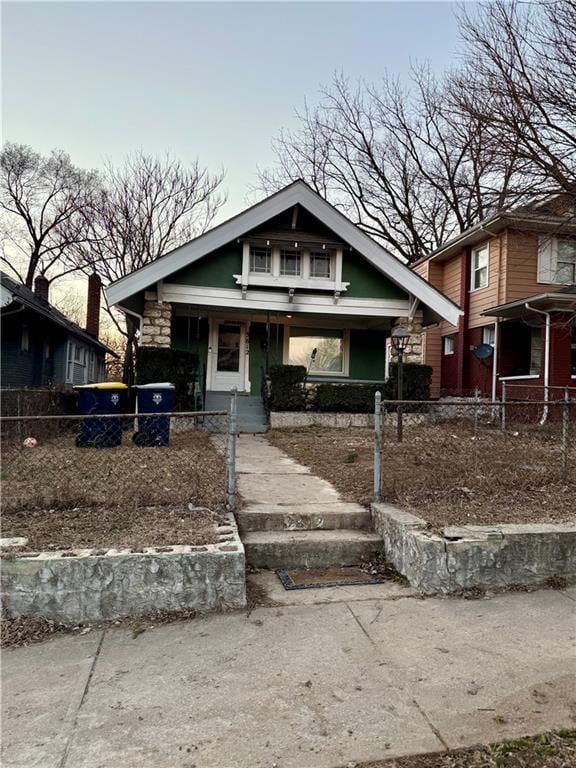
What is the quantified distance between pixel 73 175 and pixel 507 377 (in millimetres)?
21222

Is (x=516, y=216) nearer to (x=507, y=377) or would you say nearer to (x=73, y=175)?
(x=507, y=377)

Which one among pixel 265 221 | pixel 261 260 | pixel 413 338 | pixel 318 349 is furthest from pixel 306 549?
pixel 318 349

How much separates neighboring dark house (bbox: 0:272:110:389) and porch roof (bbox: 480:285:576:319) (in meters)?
12.1

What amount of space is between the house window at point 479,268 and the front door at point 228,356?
7780 mm

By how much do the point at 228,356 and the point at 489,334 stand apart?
8133 mm

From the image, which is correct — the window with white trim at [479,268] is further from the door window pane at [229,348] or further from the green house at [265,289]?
the door window pane at [229,348]

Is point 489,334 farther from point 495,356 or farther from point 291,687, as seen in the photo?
point 291,687

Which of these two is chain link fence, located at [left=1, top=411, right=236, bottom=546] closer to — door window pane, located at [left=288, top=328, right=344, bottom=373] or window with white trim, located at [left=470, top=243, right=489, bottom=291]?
door window pane, located at [left=288, top=328, right=344, bottom=373]

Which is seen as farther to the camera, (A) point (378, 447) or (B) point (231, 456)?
(A) point (378, 447)

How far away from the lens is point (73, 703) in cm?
214

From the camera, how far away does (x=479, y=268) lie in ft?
50.3

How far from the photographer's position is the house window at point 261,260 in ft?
37.1

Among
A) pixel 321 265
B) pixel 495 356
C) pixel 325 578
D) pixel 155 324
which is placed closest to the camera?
pixel 325 578

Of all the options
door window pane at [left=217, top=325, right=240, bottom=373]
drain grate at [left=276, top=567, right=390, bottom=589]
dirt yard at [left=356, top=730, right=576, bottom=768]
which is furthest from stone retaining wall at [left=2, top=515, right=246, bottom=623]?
door window pane at [left=217, top=325, right=240, bottom=373]
